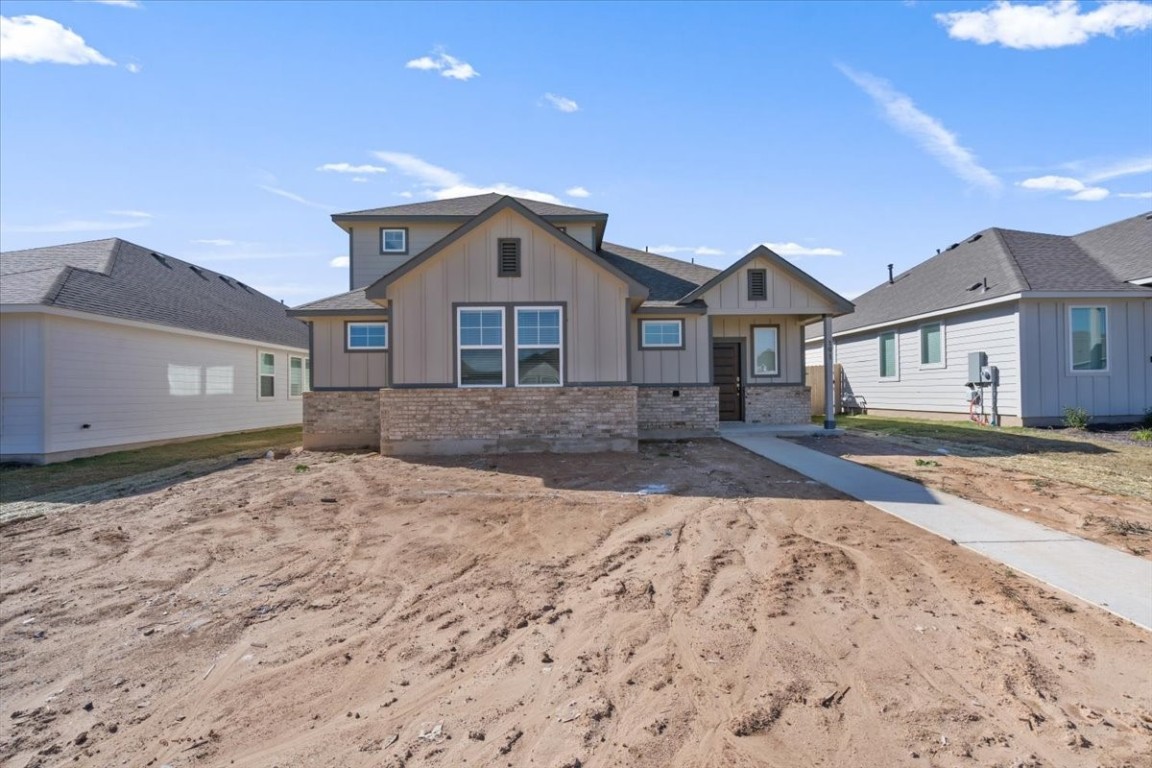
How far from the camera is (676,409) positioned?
14555mm

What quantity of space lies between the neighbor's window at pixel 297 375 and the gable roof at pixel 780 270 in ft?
50.1

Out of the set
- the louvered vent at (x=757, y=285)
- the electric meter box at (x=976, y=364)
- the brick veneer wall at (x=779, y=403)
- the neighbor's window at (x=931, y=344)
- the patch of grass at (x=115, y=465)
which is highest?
the louvered vent at (x=757, y=285)

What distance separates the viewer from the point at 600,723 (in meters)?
2.95

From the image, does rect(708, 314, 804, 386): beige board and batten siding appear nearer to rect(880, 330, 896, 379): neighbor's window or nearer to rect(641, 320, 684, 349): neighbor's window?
rect(641, 320, 684, 349): neighbor's window

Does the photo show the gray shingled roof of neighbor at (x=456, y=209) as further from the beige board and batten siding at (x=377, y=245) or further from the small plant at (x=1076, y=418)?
the small plant at (x=1076, y=418)

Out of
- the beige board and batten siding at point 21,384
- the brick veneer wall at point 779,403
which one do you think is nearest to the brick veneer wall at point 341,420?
the beige board and batten siding at point 21,384

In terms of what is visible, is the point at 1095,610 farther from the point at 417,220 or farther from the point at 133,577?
the point at 417,220

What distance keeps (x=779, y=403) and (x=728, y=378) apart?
1.51 metres

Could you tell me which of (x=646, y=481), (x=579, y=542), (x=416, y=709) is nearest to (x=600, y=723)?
(x=416, y=709)

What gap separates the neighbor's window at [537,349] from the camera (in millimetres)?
12039

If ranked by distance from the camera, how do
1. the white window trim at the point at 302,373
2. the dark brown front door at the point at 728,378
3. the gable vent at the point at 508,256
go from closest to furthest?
the gable vent at the point at 508,256, the dark brown front door at the point at 728,378, the white window trim at the point at 302,373

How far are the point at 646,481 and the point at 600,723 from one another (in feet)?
20.7

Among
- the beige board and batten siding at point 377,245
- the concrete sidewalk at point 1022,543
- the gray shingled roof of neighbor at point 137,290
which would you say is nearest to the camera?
the concrete sidewalk at point 1022,543

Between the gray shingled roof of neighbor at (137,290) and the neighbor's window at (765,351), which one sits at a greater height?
the gray shingled roof of neighbor at (137,290)
